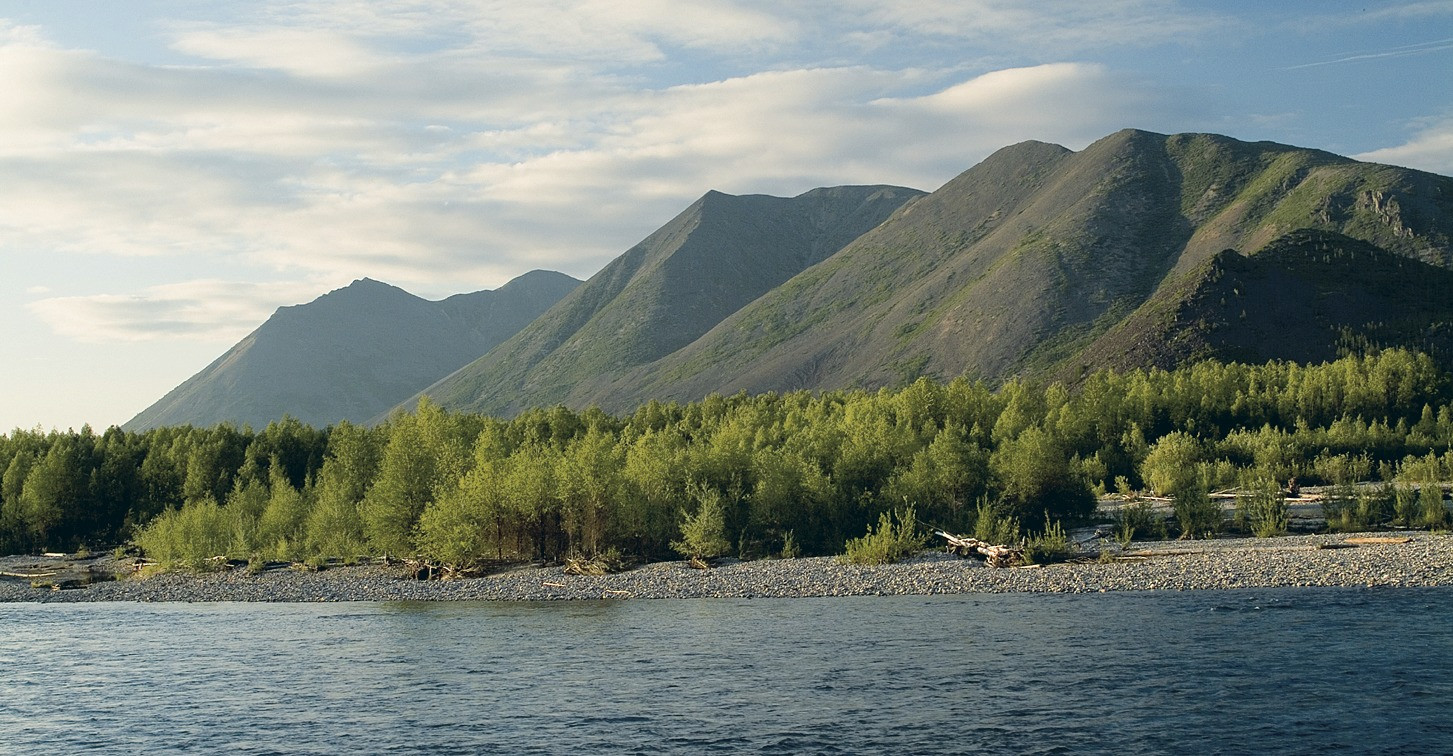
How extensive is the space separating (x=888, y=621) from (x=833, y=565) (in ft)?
40.4

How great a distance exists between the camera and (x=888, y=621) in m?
35.2

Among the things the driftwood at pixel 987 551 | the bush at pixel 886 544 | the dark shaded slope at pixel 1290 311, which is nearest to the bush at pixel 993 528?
the driftwood at pixel 987 551

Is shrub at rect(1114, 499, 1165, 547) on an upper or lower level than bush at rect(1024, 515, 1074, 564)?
upper

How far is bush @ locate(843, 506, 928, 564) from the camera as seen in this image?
47.7 metres

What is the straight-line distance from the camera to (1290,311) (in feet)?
436

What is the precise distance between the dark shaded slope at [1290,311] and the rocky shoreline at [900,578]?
8390 centimetres

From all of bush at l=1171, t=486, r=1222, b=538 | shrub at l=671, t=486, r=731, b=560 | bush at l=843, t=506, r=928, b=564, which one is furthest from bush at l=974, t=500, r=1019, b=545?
shrub at l=671, t=486, r=731, b=560

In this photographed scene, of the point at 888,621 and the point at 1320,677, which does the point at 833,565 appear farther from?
the point at 1320,677

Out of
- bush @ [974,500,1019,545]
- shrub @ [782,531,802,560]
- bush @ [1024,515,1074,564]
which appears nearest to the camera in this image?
bush @ [1024,515,1074,564]

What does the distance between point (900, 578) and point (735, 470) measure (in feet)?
45.8

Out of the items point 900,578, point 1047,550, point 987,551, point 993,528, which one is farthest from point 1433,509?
point 900,578

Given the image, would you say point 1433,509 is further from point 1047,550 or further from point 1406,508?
point 1047,550

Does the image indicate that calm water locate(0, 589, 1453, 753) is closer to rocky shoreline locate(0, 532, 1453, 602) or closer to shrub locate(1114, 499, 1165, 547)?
rocky shoreline locate(0, 532, 1453, 602)

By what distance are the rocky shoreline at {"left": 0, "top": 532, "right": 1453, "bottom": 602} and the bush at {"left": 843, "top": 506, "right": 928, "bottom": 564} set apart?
2.47 ft
